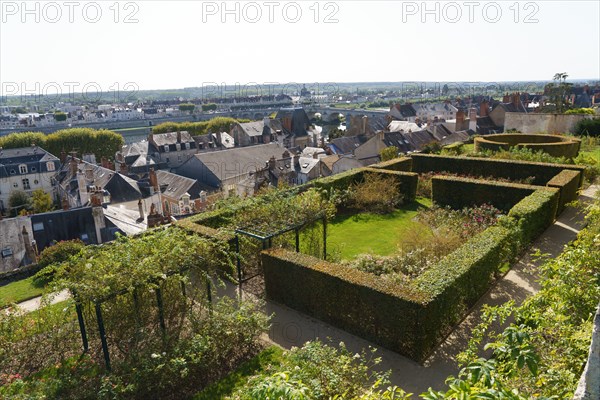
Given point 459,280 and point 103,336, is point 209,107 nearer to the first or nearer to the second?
point 103,336

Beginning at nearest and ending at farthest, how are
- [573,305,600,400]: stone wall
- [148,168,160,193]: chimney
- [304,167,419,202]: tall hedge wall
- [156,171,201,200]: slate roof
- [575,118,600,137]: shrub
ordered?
1. [573,305,600,400]: stone wall
2. [304,167,419,202]: tall hedge wall
3. [575,118,600,137]: shrub
4. [148,168,160,193]: chimney
5. [156,171,201,200]: slate roof

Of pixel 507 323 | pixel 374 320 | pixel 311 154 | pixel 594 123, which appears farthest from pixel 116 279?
pixel 311 154

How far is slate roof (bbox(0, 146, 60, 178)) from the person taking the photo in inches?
1722

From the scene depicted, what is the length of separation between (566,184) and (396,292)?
10.8 meters

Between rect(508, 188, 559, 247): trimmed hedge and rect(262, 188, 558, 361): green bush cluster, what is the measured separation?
2.43 feet

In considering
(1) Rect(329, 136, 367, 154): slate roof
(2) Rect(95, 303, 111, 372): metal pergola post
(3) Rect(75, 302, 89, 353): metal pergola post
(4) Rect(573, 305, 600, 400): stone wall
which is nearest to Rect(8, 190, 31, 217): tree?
(1) Rect(329, 136, 367, 154): slate roof

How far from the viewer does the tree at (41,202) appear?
38.8m

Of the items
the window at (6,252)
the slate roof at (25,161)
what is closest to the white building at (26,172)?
the slate roof at (25,161)

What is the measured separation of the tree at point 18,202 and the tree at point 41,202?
38.7 inches

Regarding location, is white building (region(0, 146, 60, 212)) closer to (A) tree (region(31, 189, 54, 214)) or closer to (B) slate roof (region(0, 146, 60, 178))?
(B) slate roof (region(0, 146, 60, 178))

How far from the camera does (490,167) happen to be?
19250 mm

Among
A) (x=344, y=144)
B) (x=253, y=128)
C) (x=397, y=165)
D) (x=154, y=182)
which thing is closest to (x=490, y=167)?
(x=397, y=165)

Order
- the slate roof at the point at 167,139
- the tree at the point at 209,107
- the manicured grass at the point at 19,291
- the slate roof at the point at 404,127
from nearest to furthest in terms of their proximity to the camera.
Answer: the manicured grass at the point at 19,291, the slate roof at the point at 167,139, the slate roof at the point at 404,127, the tree at the point at 209,107

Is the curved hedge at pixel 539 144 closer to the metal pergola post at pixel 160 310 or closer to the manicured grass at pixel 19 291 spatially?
the metal pergola post at pixel 160 310
